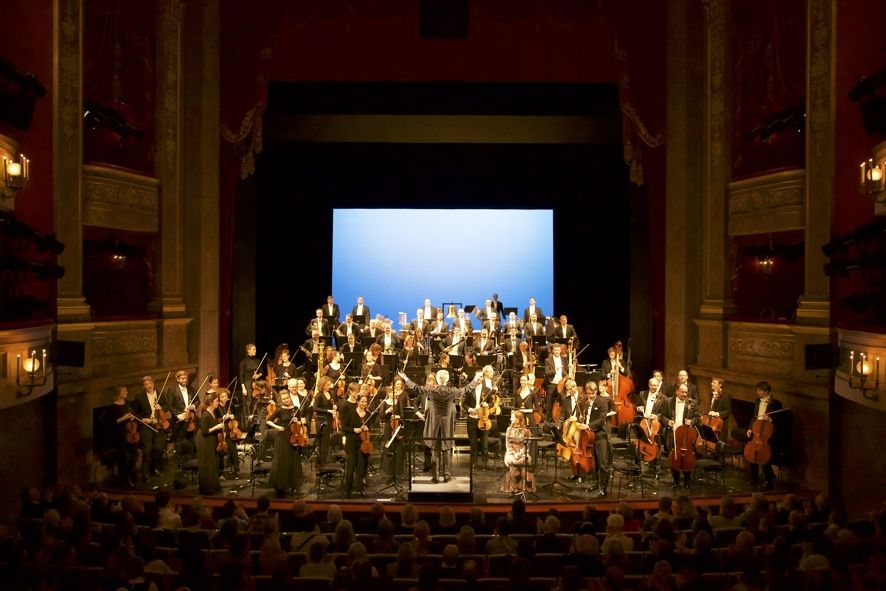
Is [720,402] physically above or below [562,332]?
below

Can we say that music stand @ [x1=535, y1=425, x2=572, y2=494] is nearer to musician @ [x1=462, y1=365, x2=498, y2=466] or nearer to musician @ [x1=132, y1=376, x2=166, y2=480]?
musician @ [x1=462, y1=365, x2=498, y2=466]

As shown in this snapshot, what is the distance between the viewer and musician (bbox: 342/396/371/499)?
10489 millimetres

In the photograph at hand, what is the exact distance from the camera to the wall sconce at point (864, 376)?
887 centimetres

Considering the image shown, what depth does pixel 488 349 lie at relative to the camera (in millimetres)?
14320

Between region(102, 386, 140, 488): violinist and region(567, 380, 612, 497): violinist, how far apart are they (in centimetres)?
564

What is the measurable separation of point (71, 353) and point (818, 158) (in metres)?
9.97

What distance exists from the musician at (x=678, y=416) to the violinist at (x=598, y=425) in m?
0.85

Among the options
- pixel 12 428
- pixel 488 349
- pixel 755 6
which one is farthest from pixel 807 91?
pixel 12 428

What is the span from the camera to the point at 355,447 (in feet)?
34.7

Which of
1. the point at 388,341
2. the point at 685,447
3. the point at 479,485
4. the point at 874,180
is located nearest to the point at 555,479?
the point at 479,485

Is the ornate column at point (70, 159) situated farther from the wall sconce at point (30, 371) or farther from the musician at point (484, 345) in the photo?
the musician at point (484, 345)

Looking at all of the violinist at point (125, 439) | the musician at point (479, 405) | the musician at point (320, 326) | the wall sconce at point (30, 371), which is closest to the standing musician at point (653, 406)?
the musician at point (479, 405)

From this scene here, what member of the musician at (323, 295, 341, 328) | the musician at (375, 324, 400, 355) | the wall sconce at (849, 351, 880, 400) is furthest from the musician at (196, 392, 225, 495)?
the wall sconce at (849, 351, 880, 400)

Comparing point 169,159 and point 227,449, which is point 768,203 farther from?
point 169,159
